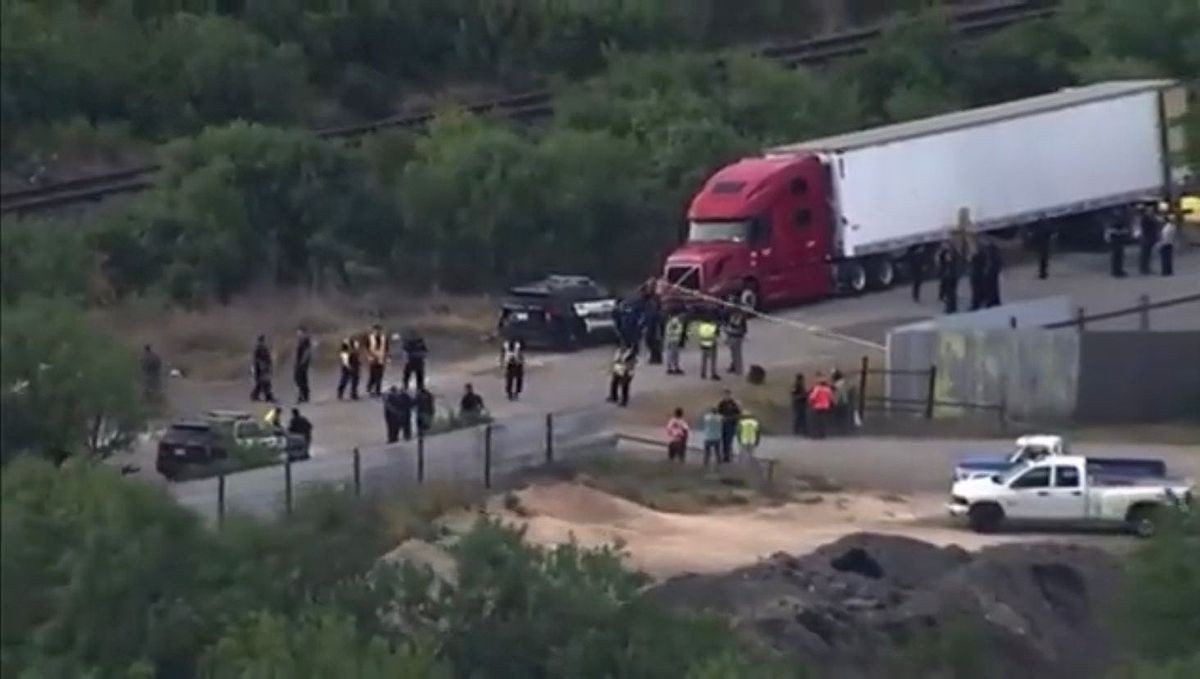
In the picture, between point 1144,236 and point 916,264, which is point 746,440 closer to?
point 916,264

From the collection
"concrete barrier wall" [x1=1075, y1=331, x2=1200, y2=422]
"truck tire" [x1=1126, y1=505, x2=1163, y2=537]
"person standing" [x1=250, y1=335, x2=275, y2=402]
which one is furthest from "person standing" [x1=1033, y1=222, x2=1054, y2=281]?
"truck tire" [x1=1126, y1=505, x2=1163, y2=537]

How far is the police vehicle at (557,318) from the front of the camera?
142ft

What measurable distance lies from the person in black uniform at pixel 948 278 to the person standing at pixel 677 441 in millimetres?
7825

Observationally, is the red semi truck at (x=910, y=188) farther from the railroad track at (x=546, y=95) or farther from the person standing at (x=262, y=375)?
the person standing at (x=262, y=375)

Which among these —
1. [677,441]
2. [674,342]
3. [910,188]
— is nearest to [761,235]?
[910,188]

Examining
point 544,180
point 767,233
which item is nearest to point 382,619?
point 767,233

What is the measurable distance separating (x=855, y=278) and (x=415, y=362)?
9.18m

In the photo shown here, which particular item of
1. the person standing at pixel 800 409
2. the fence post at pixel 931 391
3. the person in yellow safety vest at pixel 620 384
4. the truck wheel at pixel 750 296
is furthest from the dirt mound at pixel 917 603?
the truck wheel at pixel 750 296

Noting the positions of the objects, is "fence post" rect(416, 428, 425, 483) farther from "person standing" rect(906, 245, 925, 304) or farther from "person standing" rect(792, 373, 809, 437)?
"person standing" rect(906, 245, 925, 304)

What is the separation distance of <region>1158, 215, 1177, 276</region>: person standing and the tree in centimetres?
2381

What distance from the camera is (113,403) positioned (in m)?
22.9

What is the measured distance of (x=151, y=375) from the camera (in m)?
32.8

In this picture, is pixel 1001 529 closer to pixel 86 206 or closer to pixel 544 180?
pixel 86 206

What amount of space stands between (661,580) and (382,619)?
5.06m
